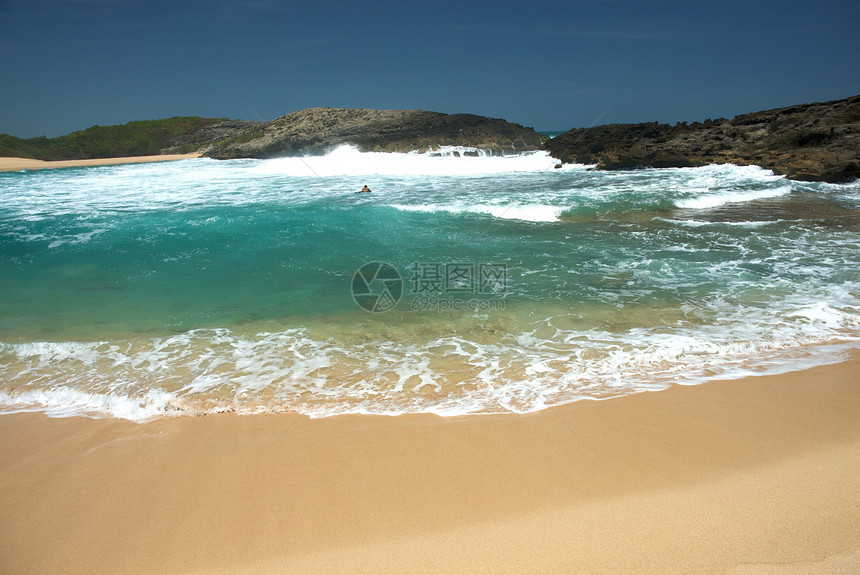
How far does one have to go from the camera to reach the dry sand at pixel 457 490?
7.21ft

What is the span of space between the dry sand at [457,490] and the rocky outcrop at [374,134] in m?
30.4

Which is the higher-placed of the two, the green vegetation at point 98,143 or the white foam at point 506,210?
the green vegetation at point 98,143

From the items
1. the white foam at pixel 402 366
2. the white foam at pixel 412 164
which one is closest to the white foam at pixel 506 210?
the white foam at pixel 402 366

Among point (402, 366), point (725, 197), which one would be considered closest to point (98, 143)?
point (725, 197)

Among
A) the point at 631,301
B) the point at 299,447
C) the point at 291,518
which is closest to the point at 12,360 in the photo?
the point at 299,447

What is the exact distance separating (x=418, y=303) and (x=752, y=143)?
21.2 metres

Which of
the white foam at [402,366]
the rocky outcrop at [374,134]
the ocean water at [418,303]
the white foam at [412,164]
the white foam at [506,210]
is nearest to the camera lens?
the white foam at [402,366]

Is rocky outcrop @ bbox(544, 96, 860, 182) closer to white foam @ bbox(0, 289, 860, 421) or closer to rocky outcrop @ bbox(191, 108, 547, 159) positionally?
rocky outcrop @ bbox(191, 108, 547, 159)

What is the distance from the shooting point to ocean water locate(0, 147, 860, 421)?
399 cm

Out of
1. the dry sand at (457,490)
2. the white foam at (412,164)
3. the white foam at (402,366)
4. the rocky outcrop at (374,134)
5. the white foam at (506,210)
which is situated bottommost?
the dry sand at (457,490)

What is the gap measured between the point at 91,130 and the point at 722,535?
61.2 meters

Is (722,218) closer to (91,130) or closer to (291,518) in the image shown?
(291,518)

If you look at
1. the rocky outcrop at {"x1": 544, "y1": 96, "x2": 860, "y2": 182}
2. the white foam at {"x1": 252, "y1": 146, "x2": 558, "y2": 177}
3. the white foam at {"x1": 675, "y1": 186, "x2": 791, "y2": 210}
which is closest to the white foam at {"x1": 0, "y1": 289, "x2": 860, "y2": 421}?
the white foam at {"x1": 675, "y1": 186, "x2": 791, "y2": 210}

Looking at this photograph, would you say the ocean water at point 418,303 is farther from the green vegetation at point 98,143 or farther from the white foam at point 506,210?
the green vegetation at point 98,143
